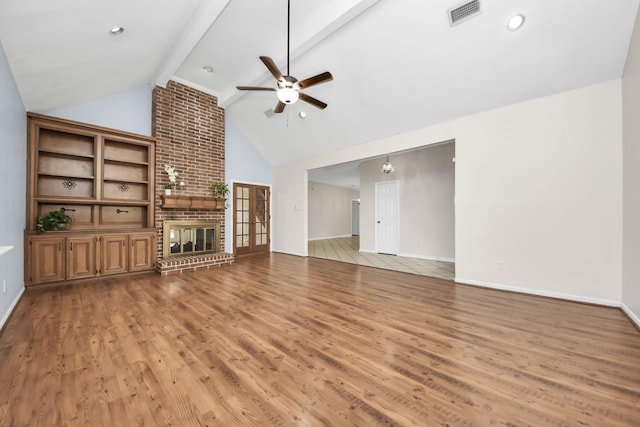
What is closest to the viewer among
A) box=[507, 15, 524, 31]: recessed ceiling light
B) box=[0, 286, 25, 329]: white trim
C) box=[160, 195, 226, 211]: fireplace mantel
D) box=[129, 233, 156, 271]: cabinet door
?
box=[0, 286, 25, 329]: white trim

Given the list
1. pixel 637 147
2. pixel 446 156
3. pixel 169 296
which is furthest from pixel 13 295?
pixel 446 156

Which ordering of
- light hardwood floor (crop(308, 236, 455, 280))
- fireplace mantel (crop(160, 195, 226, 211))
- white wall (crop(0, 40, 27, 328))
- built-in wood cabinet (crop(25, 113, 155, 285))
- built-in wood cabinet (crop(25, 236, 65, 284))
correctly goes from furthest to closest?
fireplace mantel (crop(160, 195, 226, 211)) → light hardwood floor (crop(308, 236, 455, 280)) → built-in wood cabinet (crop(25, 113, 155, 285)) → built-in wood cabinet (crop(25, 236, 65, 284)) → white wall (crop(0, 40, 27, 328))

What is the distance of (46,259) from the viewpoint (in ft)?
12.3

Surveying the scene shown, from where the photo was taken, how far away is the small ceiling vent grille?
2.80m

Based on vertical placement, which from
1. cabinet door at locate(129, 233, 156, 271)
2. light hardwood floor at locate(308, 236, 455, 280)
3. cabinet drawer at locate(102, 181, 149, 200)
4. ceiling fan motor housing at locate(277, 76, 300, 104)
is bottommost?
light hardwood floor at locate(308, 236, 455, 280)

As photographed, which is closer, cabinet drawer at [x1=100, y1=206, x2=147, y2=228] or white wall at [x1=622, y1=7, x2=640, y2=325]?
white wall at [x1=622, y1=7, x2=640, y2=325]

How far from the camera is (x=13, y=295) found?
9.72ft

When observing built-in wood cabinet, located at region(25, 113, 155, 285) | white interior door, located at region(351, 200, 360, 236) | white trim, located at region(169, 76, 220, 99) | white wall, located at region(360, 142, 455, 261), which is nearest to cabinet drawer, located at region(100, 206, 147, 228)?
built-in wood cabinet, located at region(25, 113, 155, 285)

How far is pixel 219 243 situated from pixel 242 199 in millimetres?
1584

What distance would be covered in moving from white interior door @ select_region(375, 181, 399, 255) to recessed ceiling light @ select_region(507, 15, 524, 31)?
4.43 meters

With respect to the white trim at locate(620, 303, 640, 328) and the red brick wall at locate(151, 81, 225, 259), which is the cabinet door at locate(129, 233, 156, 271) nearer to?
the red brick wall at locate(151, 81, 225, 259)

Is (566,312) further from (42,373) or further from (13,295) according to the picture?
(13,295)

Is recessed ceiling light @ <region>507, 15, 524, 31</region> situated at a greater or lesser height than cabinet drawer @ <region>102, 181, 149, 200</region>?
greater

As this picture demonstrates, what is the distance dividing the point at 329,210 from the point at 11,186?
9.91m
